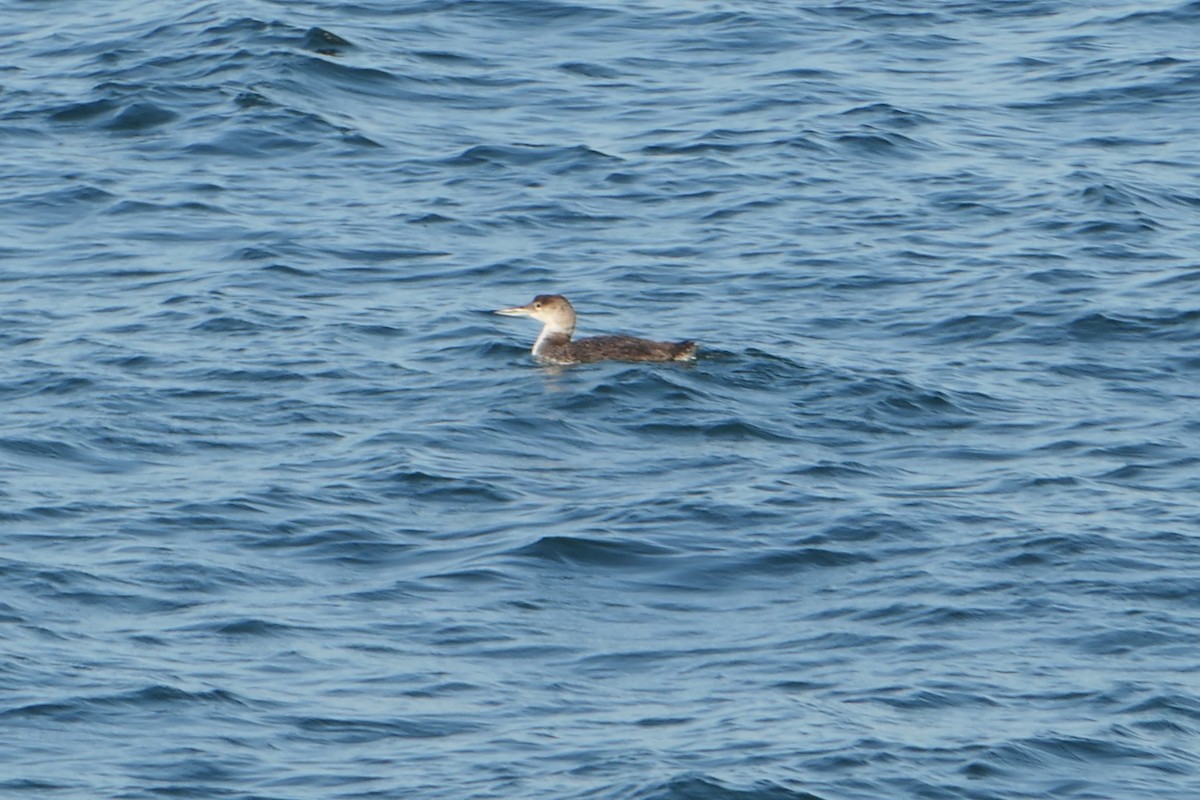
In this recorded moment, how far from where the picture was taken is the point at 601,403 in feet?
54.6

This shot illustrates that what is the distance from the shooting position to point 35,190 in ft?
70.3

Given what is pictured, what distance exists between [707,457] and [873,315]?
3.47 m

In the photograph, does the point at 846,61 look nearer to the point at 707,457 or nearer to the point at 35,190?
the point at 35,190

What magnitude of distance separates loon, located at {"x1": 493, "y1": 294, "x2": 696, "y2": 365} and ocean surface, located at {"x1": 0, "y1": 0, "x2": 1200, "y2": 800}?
0.17 m

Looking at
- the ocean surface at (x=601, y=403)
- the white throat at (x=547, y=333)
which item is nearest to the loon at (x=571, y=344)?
the white throat at (x=547, y=333)

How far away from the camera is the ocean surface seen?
11.2 metres

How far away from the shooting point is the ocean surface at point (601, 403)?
11180 millimetres

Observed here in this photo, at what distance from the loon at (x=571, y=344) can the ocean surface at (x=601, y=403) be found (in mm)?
170

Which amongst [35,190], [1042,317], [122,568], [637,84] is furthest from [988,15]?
[122,568]

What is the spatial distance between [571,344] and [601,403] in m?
0.99

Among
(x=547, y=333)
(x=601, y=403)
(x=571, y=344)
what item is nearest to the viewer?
(x=601, y=403)

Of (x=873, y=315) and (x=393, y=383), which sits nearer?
(x=393, y=383)

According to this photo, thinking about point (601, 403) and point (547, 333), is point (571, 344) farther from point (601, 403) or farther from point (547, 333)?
point (601, 403)

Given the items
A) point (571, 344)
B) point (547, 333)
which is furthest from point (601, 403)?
point (547, 333)
